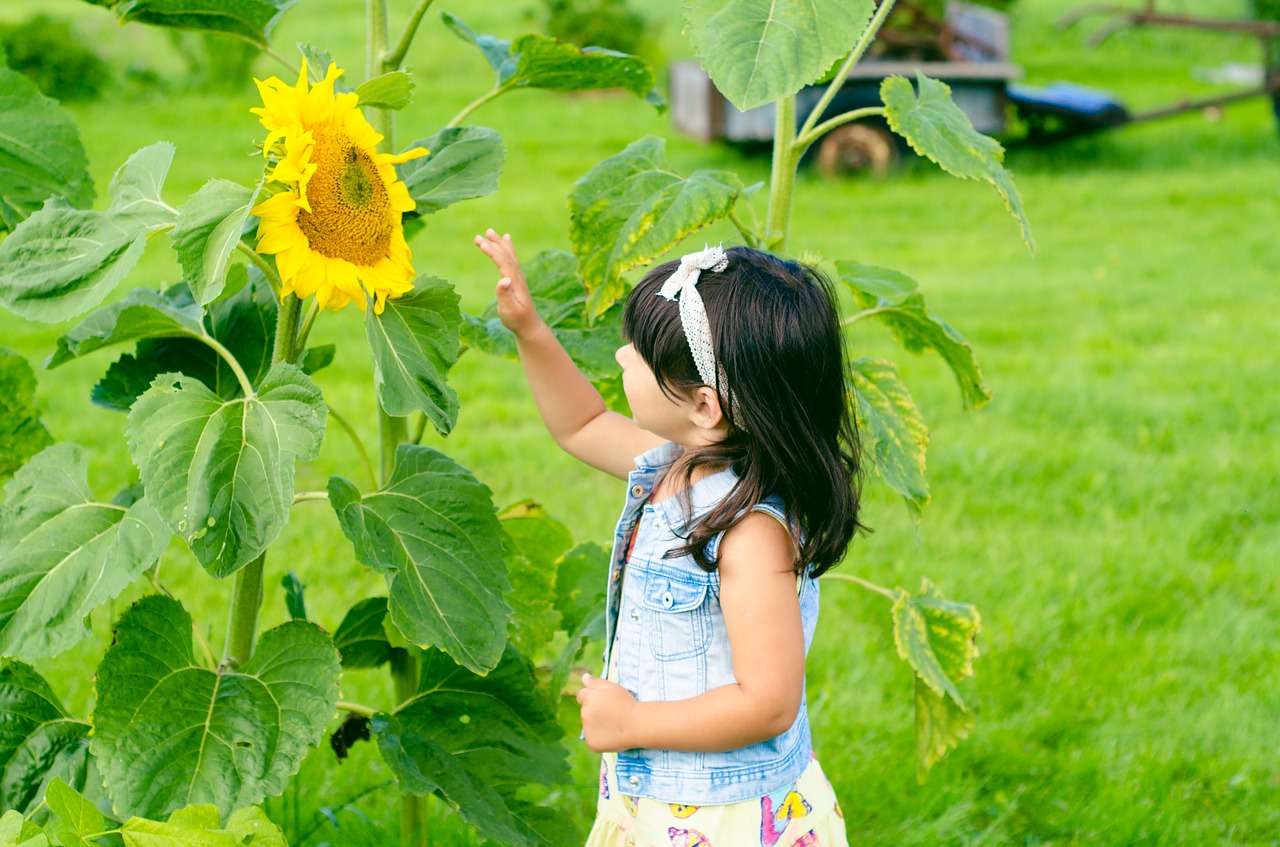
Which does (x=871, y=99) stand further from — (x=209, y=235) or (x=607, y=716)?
(x=209, y=235)

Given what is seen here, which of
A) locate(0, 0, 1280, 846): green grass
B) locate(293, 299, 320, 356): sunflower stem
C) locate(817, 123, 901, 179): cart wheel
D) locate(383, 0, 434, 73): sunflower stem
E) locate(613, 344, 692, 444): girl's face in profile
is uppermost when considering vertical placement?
locate(383, 0, 434, 73): sunflower stem

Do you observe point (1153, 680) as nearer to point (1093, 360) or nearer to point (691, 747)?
point (691, 747)

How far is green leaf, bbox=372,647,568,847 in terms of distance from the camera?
5.69 ft

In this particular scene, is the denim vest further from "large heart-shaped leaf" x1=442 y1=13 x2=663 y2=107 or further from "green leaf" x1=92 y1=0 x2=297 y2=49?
"green leaf" x1=92 y1=0 x2=297 y2=49

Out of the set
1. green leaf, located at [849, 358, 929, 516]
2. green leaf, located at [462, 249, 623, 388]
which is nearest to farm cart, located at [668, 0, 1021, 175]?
green leaf, located at [462, 249, 623, 388]

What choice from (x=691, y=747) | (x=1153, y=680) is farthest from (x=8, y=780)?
(x=1153, y=680)

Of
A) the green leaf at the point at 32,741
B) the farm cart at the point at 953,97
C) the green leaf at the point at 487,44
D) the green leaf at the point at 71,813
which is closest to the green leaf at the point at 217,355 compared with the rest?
the green leaf at the point at 32,741

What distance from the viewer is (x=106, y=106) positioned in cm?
977

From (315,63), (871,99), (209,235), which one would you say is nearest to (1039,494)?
(315,63)

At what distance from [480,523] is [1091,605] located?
1.99 m

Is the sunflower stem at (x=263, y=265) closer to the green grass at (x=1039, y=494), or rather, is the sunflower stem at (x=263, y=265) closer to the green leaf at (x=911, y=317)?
the green leaf at (x=911, y=317)

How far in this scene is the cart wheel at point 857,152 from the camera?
7.77 metres

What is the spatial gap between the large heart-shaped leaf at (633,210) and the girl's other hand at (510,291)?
0.09m

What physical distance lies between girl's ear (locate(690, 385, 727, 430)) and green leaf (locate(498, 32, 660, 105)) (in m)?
0.50
